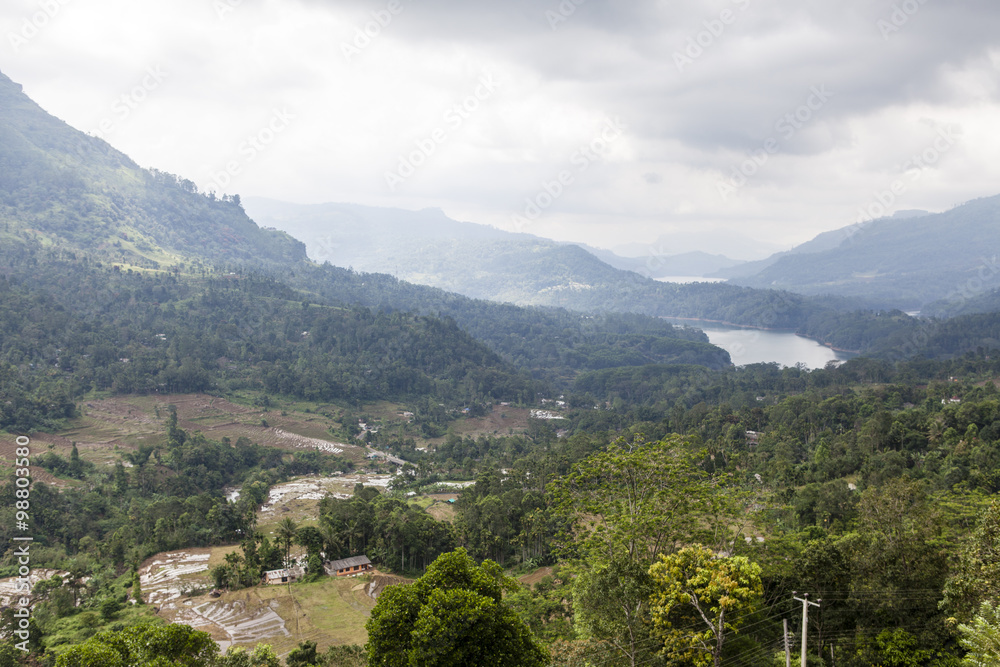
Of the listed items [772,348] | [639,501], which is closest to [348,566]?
[639,501]

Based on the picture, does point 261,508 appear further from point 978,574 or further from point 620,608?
point 978,574

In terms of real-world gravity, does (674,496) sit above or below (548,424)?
above

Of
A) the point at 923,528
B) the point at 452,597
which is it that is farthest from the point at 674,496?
the point at 452,597

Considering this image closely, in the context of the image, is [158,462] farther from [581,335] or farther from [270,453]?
[581,335]

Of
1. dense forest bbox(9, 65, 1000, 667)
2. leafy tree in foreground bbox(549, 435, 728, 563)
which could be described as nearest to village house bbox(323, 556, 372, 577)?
dense forest bbox(9, 65, 1000, 667)

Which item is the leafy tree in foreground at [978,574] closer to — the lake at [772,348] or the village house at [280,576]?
the village house at [280,576]

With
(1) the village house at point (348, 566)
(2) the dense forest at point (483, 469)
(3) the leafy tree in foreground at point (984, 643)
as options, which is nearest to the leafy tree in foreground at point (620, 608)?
(2) the dense forest at point (483, 469)
